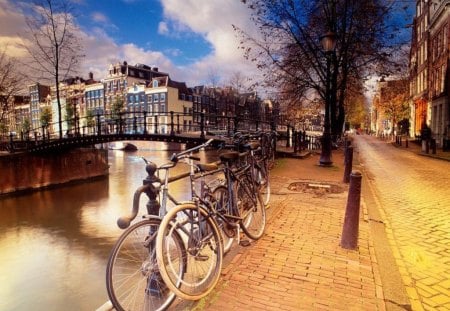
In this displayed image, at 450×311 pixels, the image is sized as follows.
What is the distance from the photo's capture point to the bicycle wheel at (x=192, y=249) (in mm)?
2584

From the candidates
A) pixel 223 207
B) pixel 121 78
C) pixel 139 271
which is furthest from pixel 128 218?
pixel 121 78

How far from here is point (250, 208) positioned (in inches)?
175

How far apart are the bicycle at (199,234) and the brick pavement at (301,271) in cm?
18

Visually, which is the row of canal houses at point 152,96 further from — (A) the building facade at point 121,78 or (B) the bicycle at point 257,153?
(B) the bicycle at point 257,153

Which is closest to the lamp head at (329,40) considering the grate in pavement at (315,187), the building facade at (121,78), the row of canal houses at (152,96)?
the grate in pavement at (315,187)

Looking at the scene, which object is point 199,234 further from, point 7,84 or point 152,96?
point 152,96

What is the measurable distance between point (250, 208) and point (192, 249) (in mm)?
1676

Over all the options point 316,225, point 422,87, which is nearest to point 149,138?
point 316,225

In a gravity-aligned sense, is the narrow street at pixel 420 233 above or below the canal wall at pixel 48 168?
above

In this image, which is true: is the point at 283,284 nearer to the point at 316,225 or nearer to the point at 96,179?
the point at 316,225

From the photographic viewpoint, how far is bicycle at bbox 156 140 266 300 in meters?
2.54

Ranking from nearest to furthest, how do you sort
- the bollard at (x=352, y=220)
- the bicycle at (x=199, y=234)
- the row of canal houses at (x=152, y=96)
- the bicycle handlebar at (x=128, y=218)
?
the bicycle handlebar at (x=128, y=218), the bicycle at (x=199, y=234), the bollard at (x=352, y=220), the row of canal houses at (x=152, y=96)

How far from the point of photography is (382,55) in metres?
16.8

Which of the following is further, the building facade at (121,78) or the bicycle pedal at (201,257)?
the building facade at (121,78)
